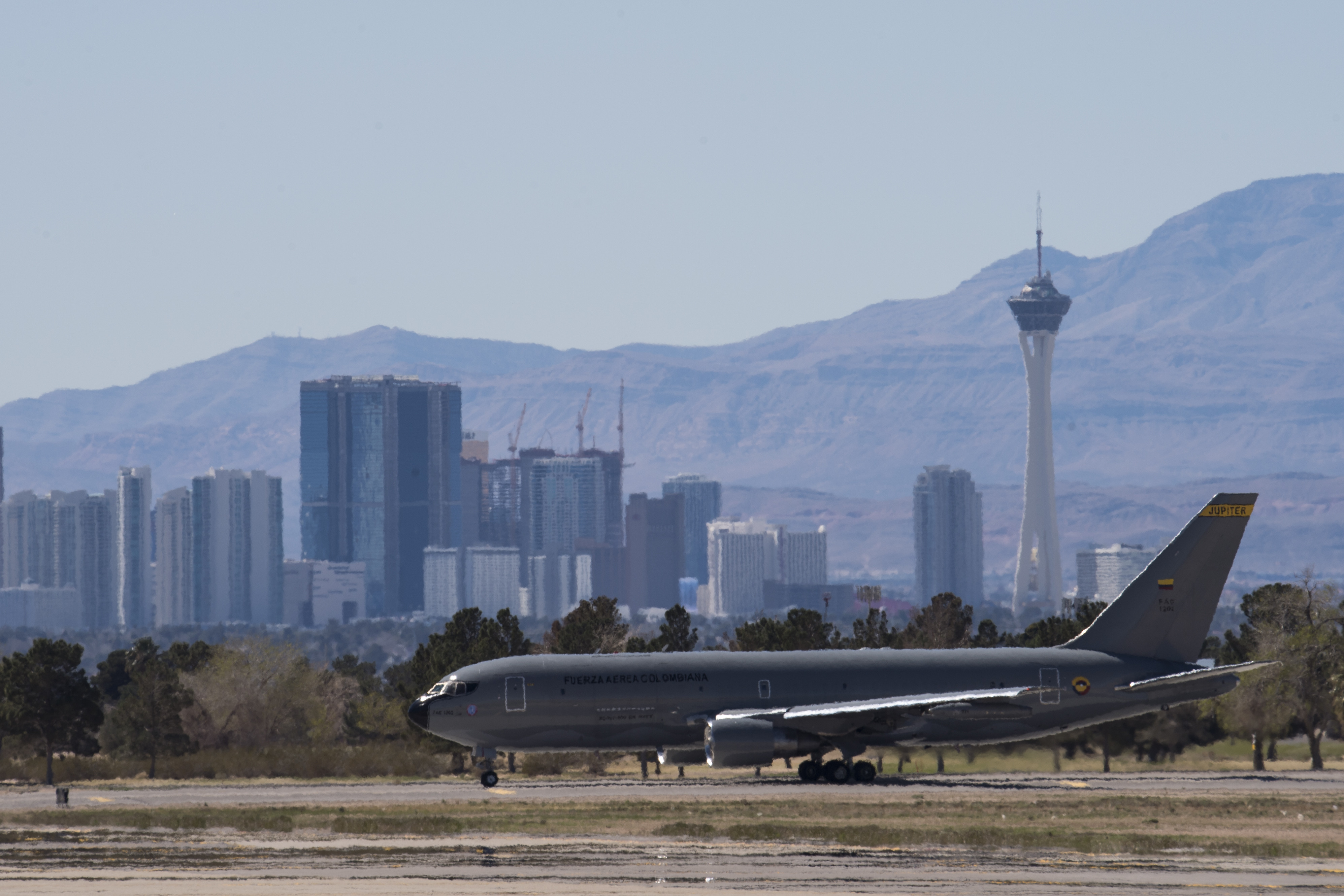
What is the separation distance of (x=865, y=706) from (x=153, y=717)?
3368 centimetres

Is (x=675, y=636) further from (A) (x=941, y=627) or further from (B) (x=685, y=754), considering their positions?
(B) (x=685, y=754)

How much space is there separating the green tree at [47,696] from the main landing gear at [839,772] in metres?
31.8

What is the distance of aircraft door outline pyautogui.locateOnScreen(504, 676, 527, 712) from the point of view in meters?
55.1

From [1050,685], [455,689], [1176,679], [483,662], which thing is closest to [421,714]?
[455,689]

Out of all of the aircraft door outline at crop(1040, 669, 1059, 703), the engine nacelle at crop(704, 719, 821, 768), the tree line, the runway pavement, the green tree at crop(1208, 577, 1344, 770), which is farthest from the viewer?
the tree line

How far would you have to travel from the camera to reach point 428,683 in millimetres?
72750

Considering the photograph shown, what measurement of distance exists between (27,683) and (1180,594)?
44.9 meters

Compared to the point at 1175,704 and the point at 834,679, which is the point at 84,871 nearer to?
the point at 834,679

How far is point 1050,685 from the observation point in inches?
2235

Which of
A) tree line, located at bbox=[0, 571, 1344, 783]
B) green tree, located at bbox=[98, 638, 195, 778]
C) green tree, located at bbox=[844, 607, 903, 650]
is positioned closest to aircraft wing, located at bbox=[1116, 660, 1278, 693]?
tree line, located at bbox=[0, 571, 1344, 783]

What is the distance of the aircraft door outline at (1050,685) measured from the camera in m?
56.6

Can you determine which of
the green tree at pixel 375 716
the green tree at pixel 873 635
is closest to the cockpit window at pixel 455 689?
the green tree at pixel 375 716

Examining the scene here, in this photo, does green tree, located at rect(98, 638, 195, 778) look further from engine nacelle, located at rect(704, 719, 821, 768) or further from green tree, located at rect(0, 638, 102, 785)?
engine nacelle, located at rect(704, 719, 821, 768)

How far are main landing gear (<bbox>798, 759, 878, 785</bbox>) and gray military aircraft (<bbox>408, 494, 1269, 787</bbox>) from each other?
0.04m
